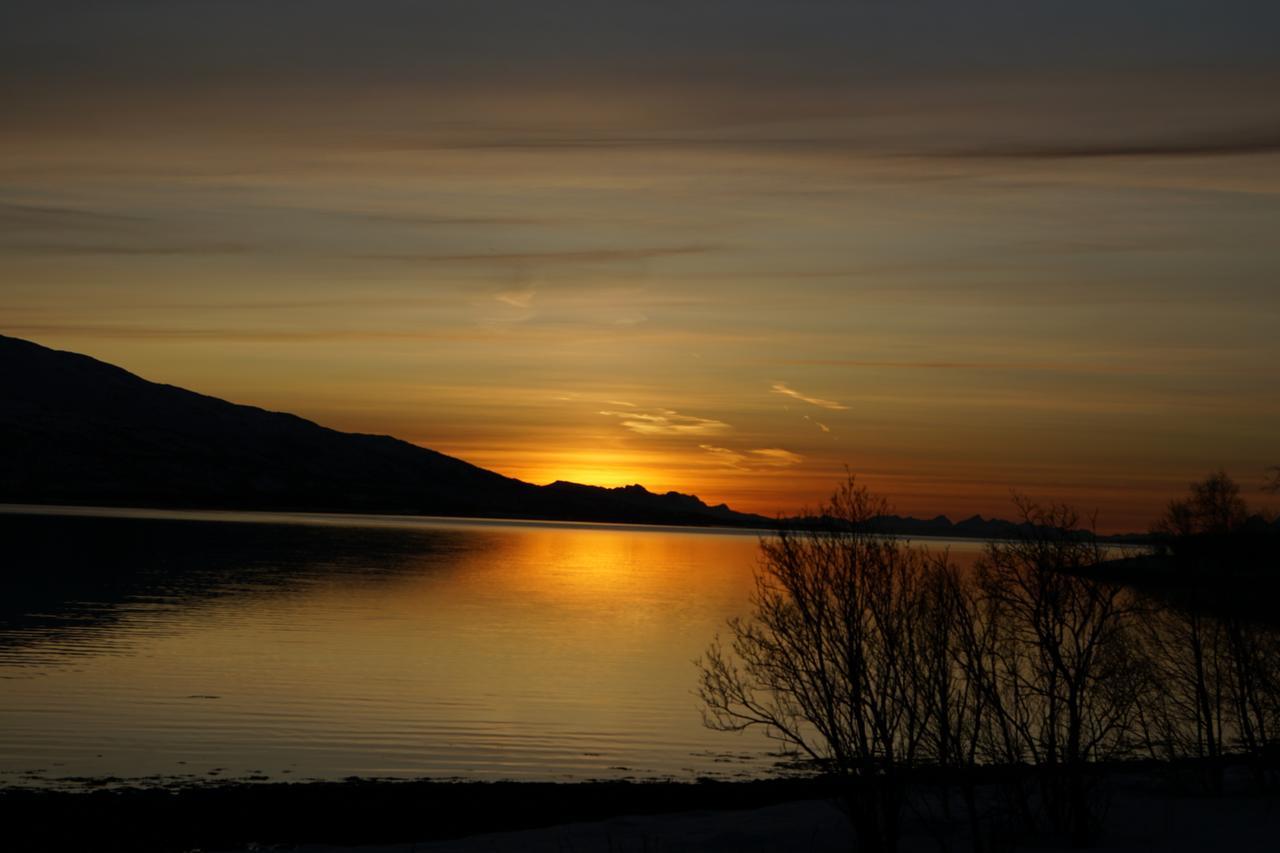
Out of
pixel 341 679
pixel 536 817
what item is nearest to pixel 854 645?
pixel 536 817

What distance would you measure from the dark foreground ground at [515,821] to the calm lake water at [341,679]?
175 inches

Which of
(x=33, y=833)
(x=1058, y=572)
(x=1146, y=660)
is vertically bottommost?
(x=33, y=833)

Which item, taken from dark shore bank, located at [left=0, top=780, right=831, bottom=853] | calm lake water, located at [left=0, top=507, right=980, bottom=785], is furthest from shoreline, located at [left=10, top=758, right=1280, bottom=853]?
calm lake water, located at [left=0, top=507, right=980, bottom=785]

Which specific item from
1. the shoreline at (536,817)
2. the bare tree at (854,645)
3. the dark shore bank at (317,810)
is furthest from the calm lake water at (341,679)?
the bare tree at (854,645)

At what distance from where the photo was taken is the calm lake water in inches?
1651

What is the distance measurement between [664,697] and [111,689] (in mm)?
25065

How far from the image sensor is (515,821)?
108 ft

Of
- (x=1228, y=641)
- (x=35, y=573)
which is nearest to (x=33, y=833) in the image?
(x=1228, y=641)

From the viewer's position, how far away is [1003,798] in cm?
3362

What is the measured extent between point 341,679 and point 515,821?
2942cm

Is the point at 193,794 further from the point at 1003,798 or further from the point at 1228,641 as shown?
the point at 1228,641

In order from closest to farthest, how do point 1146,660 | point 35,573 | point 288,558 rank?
point 1146,660
point 35,573
point 288,558

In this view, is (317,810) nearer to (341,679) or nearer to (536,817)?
(536,817)

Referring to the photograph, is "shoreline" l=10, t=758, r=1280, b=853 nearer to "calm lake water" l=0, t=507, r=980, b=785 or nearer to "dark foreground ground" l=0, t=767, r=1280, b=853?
"dark foreground ground" l=0, t=767, r=1280, b=853
